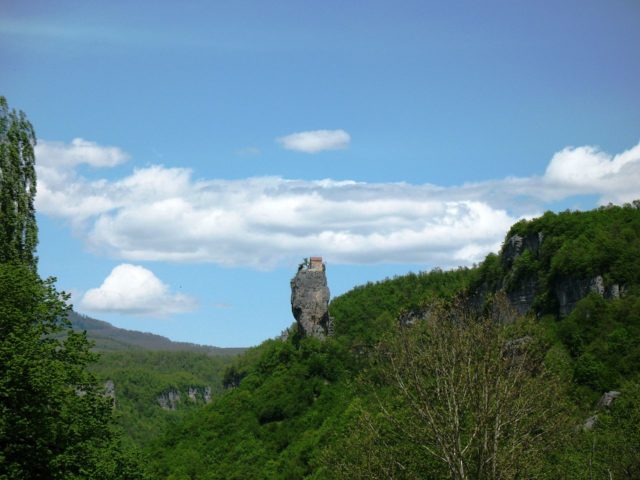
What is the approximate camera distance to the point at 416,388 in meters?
40.9

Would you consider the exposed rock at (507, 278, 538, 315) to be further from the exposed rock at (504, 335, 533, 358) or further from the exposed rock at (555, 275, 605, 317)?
the exposed rock at (504, 335, 533, 358)

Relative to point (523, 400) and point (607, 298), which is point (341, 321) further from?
point (523, 400)

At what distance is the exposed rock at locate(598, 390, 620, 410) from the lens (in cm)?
6961

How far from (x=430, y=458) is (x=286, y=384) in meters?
66.0

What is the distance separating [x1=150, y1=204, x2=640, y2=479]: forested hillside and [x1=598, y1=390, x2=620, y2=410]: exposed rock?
22.4 inches

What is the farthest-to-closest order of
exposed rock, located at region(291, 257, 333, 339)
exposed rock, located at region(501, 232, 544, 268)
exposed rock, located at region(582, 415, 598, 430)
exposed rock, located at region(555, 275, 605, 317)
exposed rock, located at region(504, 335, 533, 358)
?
exposed rock, located at region(291, 257, 333, 339)
exposed rock, located at region(501, 232, 544, 268)
exposed rock, located at region(555, 275, 605, 317)
exposed rock, located at region(582, 415, 598, 430)
exposed rock, located at region(504, 335, 533, 358)

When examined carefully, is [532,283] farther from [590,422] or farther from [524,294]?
[590,422]

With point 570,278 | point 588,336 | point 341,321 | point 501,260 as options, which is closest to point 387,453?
point 588,336

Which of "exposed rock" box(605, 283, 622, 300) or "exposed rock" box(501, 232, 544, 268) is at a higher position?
"exposed rock" box(501, 232, 544, 268)

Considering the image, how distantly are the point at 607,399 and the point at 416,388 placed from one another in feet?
115

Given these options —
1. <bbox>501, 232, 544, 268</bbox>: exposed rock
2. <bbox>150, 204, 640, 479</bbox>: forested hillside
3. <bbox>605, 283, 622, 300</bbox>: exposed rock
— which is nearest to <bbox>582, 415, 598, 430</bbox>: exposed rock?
<bbox>150, 204, 640, 479</bbox>: forested hillside

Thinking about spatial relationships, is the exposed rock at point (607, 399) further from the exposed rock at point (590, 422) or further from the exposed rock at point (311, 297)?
the exposed rock at point (311, 297)

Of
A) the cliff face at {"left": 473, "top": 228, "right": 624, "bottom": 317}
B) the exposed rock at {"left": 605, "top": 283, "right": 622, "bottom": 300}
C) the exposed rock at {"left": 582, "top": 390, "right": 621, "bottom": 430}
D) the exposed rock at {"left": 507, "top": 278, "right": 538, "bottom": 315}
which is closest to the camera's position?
the exposed rock at {"left": 582, "top": 390, "right": 621, "bottom": 430}

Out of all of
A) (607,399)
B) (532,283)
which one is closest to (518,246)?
(532,283)
